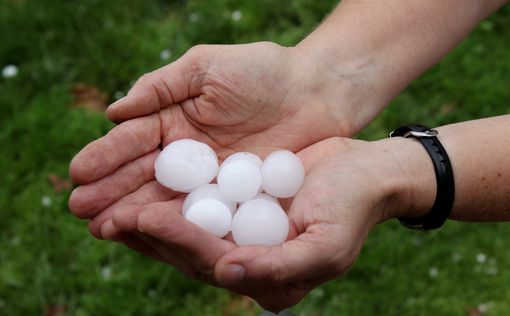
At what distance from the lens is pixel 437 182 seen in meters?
1.65

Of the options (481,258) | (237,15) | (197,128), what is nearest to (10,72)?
(237,15)

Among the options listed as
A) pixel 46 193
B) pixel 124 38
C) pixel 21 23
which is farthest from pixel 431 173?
pixel 21 23

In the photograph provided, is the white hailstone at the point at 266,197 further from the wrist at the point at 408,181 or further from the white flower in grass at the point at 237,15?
the white flower in grass at the point at 237,15

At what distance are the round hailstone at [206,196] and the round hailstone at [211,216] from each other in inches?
1.7

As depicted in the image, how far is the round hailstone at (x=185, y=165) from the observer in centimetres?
172

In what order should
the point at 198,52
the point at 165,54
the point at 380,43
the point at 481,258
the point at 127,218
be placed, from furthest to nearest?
the point at 165,54 < the point at 481,258 < the point at 380,43 < the point at 198,52 < the point at 127,218

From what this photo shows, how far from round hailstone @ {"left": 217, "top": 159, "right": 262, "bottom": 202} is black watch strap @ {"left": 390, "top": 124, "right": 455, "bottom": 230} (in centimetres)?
43

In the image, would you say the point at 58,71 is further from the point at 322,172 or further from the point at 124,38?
the point at 322,172

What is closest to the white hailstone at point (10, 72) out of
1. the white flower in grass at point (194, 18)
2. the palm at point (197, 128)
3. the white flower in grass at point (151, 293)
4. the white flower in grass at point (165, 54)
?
the white flower in grass at point (165, 54)

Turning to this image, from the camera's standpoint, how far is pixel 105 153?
1677mm

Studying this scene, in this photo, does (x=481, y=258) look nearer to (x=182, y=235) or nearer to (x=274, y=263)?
(x=274, y=263)

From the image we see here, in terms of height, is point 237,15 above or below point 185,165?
below

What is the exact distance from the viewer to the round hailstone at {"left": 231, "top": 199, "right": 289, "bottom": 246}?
159 centimetres

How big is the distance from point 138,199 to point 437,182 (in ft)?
2.64
